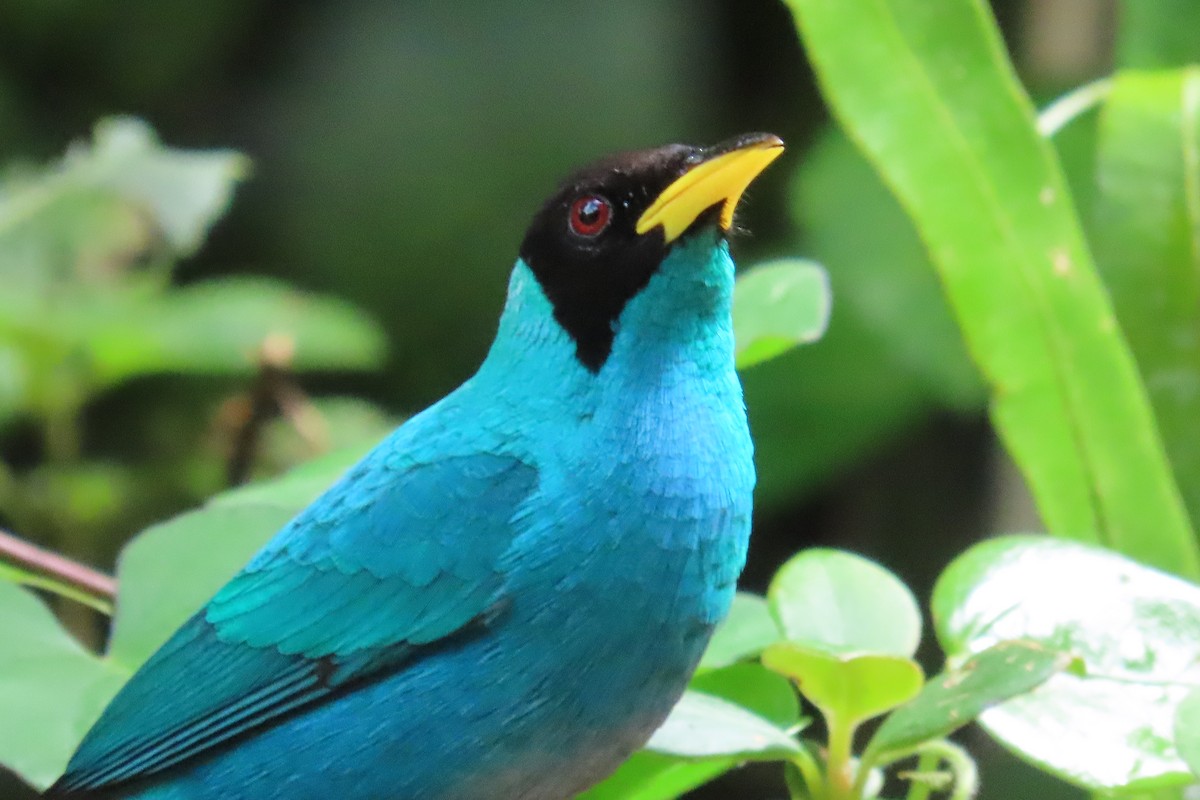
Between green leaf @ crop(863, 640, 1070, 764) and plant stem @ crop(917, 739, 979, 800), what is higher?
green leaf @ crop(863, 640, 1070, 764)

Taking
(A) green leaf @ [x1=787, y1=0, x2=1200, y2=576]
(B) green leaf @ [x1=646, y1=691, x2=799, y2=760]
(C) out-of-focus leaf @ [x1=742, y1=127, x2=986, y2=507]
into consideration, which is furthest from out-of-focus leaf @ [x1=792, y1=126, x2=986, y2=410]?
→ (B) green leaf @ [x1=646, y1=691, x2=799, y2=760]

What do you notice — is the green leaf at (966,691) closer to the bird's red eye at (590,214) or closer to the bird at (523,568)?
the bird at (523,568)

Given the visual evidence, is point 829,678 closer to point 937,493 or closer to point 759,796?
point 759,796

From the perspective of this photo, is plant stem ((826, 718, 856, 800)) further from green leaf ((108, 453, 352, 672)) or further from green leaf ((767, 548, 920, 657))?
green leaf ((108, 453, 352, 672))

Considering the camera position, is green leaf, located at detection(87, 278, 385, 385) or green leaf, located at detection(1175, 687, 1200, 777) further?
green leaf, located at detection(87, 278, 385, 385)

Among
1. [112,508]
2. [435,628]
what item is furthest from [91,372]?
[435,628]

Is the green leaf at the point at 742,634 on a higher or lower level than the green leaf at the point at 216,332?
lower

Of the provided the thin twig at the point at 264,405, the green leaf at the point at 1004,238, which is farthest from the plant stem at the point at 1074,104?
the thin twig at the point at 264,405
